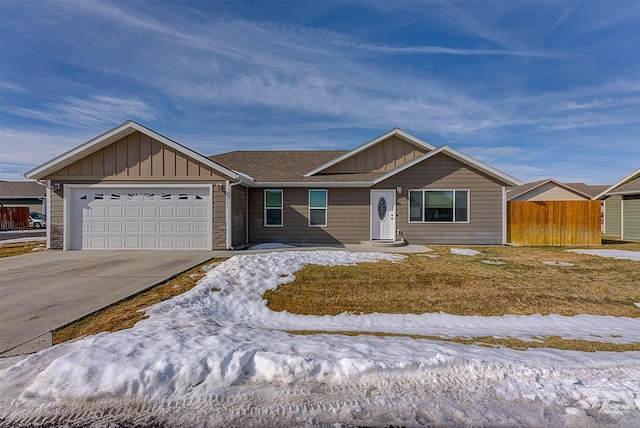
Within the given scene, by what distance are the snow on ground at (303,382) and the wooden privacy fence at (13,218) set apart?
1170 inches

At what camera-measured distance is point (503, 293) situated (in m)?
6.63

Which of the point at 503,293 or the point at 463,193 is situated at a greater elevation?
the point at 463,193

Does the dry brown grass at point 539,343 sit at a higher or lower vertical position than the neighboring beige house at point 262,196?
lower

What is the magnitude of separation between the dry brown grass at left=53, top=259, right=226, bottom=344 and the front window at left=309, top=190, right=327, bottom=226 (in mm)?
7398

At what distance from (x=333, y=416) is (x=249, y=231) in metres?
11.9

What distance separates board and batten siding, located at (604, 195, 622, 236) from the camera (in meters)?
19.4

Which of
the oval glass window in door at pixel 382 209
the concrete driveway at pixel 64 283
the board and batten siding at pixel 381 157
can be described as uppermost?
the board and batten siding at pixel 381 157

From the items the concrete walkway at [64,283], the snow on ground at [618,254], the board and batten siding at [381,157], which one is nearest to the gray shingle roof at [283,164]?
the board and batten siding at [381,157]

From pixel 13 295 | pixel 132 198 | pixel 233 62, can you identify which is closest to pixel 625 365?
pixel 13 295

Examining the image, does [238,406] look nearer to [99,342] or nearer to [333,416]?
[333,416]

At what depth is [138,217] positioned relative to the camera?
1191 centimetres

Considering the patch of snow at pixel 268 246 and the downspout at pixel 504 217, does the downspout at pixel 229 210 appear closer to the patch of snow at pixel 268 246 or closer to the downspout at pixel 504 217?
the patch of snow at pixel 268 246

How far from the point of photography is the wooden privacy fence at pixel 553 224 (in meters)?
14.2

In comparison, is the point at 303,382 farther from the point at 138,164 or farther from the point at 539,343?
the point at 138,164
